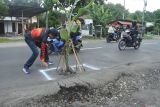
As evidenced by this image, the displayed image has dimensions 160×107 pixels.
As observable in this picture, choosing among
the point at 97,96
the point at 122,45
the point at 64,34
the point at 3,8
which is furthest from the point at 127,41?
the point at 3,8

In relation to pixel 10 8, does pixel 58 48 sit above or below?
below

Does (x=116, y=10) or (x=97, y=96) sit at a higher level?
(x=116, y=10)

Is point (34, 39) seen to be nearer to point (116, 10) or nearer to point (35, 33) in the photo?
point (35, 33)

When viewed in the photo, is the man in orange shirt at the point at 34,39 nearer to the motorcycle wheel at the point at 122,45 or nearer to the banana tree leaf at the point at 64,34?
the banana tree leaf at the point at 64,34

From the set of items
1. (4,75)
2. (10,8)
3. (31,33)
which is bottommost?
(4,75)

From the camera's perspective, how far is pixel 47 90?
693cm

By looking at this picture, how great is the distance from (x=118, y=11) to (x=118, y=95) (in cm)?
8815

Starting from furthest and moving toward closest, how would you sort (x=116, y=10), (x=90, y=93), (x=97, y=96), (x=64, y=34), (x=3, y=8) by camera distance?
(x=116, y=10), (x=3, y=8), (x=64, y=34), (x=90, y=93), (x=97, y=96)

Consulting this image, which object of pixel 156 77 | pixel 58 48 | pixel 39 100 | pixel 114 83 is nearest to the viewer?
pixel 39 100

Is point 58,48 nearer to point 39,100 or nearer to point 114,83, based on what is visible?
point 114,83

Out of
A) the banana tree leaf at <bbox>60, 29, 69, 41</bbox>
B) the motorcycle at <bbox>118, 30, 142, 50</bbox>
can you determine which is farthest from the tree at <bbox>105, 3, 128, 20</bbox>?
the banana tree leaf at <bbox>60, 29, 69, 41</bbox>

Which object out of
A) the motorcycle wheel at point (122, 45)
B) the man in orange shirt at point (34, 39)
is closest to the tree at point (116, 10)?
the motorcycle wheel at point (122, 45)

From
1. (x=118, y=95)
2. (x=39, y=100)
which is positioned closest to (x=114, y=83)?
(x=118, y=95)

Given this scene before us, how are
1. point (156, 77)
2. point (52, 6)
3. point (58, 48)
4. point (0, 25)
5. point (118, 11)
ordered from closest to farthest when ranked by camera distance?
1. point (156, 77)
2. point (58, 48)
3. point (52, 6)
4. point (0, 25)
5. point (118, 11)
